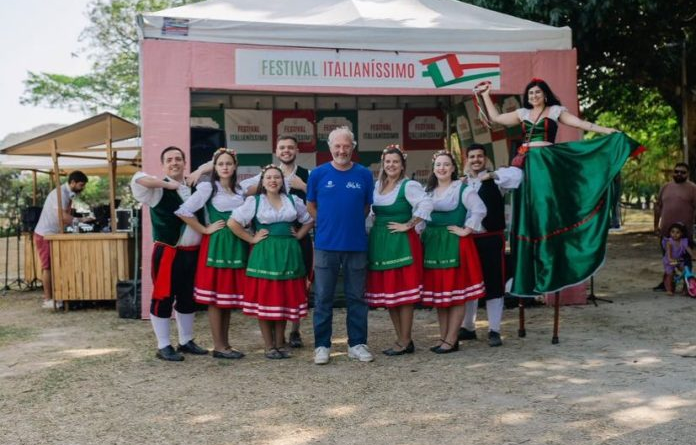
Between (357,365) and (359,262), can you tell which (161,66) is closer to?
(359,262)

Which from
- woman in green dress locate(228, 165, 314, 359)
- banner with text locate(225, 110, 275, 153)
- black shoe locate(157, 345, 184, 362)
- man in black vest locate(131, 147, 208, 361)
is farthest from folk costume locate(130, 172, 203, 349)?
banner with text locate(225, 110, 275, 153)

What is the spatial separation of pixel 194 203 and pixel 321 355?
1464 millimetres

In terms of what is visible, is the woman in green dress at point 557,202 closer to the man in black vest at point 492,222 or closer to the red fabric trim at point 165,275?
the man in black vest at point 492,222

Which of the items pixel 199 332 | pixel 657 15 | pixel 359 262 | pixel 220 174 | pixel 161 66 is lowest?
pixel 199 332

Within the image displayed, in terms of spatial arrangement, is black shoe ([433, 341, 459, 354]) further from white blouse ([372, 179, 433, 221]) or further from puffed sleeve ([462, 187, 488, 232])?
white blouse ([372, 179, 433, 221])

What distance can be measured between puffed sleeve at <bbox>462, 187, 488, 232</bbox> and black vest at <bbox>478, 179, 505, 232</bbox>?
29 centimetres

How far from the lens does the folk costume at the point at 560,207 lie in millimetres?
6090

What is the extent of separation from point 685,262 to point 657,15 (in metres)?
5.17

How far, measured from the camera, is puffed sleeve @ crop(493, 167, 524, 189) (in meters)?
6.16

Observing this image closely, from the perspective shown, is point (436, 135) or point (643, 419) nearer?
point (643, 419)

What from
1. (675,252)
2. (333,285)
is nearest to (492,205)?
(333,285)

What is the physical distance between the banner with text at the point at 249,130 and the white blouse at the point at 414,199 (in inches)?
245

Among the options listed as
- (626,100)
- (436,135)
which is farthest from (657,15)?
(626,100)

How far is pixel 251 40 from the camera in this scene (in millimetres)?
7719
